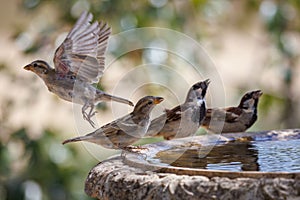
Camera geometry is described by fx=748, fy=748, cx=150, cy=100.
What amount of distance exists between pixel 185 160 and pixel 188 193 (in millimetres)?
623

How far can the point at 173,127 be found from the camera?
12.4ft

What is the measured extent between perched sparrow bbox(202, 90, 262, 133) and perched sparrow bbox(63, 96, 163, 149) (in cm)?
87

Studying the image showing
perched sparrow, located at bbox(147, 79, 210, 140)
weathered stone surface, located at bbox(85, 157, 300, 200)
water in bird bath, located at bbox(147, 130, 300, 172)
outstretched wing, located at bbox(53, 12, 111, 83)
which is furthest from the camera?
perched sparrow, located at bbox(147, 79, 210, 140)

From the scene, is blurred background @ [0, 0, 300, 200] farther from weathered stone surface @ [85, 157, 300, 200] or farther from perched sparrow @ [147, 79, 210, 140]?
weathered stone surface @ [85, 157, 300, 200]

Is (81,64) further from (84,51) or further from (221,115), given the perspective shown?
(221,115)

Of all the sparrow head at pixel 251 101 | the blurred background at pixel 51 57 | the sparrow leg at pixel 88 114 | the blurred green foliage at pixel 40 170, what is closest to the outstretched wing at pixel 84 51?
the sparrow leg at pixel 88 114

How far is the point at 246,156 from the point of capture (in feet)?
9.87

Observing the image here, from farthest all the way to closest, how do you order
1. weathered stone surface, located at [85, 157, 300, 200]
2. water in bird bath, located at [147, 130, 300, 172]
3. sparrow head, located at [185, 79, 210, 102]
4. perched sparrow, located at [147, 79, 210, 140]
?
sparrow head, located at [185, 79, 210, 102] → perched sparrow, located at [147, 79, 210, 140] → water in bird bath, located at [147, 130, 300, 172] → weathered stone surface, located at [85, 157, 300, 200]

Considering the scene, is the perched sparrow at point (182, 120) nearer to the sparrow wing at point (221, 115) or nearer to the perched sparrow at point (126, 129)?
the sparrow wing at point (221, 115)

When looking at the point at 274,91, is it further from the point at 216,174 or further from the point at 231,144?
the point at 216,174

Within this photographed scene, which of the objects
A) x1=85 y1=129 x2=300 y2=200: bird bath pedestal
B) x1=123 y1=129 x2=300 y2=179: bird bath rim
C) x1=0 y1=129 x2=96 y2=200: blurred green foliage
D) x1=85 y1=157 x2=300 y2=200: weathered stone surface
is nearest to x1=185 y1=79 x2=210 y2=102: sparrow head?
x1=123 y1=129 x2=300 y2=179: bird bath rim

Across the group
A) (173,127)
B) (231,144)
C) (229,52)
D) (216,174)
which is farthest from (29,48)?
(229,52)

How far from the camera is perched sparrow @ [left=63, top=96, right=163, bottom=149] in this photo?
2992 millimetres

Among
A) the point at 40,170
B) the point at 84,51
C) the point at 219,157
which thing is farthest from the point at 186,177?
the point at 40,170
